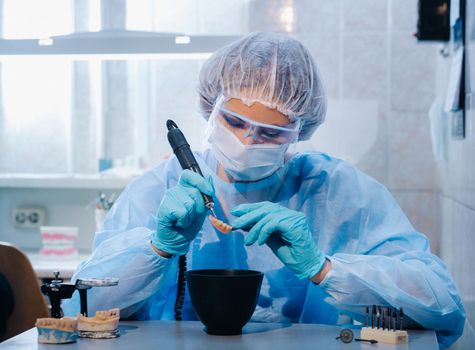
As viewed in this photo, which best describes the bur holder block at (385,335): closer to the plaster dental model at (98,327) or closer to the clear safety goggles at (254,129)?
the plaster dental model at (98,327)

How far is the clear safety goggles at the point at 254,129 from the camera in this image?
1.58 m

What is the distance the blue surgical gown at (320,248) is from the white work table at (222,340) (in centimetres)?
10

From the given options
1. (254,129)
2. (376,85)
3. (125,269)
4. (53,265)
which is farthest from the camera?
(376,85)

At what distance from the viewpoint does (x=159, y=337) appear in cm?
124

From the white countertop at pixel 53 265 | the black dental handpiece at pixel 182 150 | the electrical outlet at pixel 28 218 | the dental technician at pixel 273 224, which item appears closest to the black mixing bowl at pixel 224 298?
the dental technician at pixel 273 224

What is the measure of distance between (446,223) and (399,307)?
1339 mm

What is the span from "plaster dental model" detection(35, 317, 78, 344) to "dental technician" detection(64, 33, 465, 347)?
0.28 meters

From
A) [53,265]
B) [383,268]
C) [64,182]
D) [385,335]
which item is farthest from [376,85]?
[385,335]

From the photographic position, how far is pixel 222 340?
1.22 meters

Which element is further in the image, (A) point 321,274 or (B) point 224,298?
(A) point 321,274

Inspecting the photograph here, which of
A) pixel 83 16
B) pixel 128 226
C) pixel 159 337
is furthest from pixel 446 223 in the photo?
pixel 83 16

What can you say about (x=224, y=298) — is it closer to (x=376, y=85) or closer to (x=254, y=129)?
(x=254, y=129)

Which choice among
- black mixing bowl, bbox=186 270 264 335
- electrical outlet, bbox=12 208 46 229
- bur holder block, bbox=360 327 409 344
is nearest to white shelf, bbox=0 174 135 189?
electrical outlet, bbox=12 208 46 229

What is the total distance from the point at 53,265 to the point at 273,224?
5.31ft
